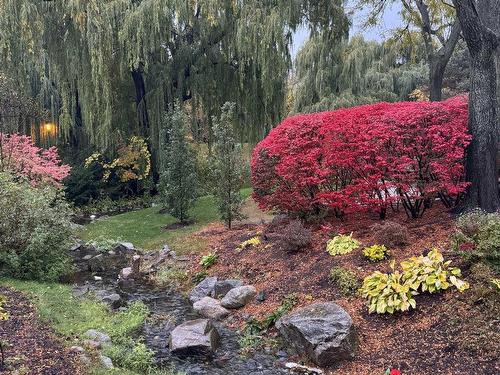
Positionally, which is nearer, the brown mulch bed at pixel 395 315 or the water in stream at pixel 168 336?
the brown mulch bed at pixel 395 315

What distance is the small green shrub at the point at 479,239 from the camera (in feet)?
15.7

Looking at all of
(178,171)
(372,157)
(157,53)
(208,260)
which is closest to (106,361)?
(208,260)

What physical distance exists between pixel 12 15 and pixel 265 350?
426 inches

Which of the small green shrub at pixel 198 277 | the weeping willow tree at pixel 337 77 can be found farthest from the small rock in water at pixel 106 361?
the weeping willow tree at pixel 337 77

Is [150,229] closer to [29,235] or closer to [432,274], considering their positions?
[29,235]

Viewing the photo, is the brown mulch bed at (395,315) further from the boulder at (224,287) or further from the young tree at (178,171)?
the young tree at (178,171)

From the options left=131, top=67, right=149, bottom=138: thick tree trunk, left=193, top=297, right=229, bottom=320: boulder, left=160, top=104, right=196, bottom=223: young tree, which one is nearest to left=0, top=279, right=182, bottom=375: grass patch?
left=193, top=297, right=229, bottom=320: boulder

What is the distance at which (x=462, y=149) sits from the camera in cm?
652

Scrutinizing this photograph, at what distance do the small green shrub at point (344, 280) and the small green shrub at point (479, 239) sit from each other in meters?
1.28

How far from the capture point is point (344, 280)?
5.78 meters

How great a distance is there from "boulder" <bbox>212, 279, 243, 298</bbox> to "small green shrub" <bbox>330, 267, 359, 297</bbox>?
5.45 feet

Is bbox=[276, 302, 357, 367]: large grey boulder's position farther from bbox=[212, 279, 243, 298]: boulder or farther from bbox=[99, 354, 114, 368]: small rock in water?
bbox=[99, 354, 114, 368]: small rock in water

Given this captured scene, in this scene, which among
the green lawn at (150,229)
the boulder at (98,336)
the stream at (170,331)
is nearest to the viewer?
the stream at (170,331)

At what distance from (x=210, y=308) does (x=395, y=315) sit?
2663 millimetres
